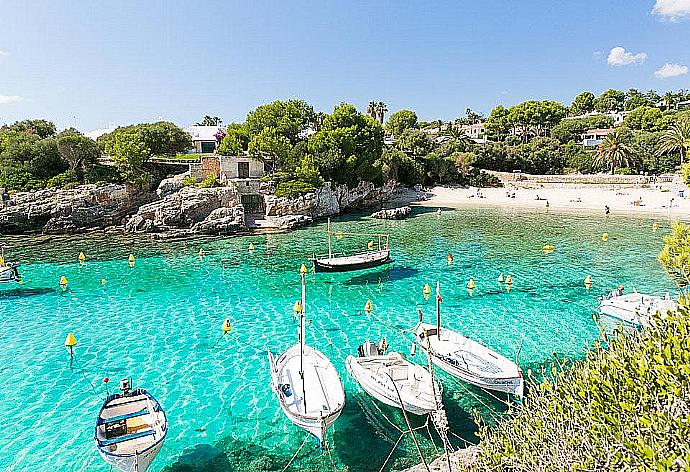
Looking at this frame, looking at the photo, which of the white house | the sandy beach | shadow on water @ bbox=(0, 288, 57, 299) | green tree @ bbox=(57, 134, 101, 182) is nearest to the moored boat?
shadow on water @ bbox=(0, 288, 57, 299)

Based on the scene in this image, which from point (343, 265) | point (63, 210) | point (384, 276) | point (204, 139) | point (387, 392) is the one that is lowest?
point (384, 276)

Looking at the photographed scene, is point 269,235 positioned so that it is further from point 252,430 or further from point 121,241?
point 252,430

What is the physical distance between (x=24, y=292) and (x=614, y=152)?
8298 centimetres

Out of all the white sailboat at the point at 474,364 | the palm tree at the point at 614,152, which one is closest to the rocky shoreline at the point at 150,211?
the white sailboat at the point at 474,364

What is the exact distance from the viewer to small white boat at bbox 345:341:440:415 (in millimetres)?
12295

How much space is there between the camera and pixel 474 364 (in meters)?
14.4

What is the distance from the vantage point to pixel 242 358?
17.7 m

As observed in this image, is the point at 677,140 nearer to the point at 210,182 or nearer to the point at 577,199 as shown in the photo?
the point at 577,199

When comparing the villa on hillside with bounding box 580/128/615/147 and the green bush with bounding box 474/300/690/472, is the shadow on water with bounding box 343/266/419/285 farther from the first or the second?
the villa on hillside with bounding box 580/128/615/147

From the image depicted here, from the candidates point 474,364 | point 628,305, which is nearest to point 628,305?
point 628,305

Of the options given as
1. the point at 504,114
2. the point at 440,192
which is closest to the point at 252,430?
the point at 440,192

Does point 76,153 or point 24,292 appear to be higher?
point 76,153

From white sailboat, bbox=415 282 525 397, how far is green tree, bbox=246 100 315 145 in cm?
4497

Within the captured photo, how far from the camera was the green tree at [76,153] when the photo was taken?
50281 mm
